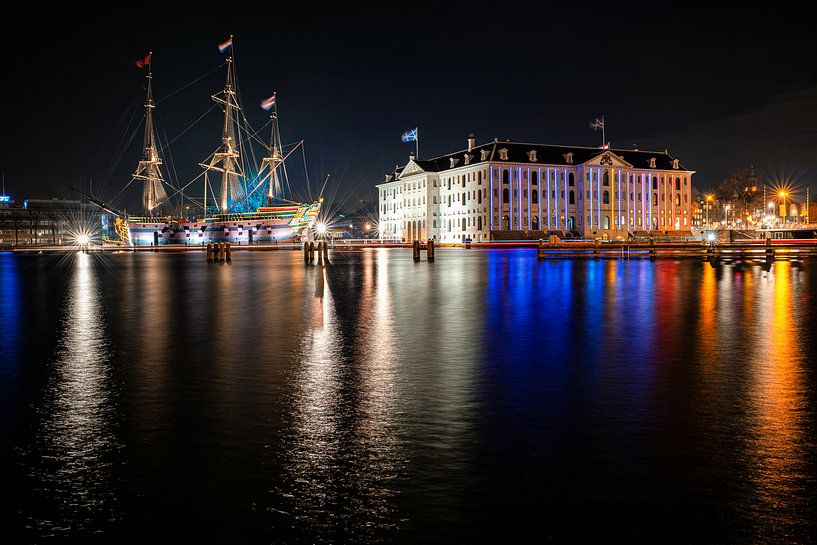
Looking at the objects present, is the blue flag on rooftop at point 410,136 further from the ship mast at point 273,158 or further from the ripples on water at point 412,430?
the ripples on water at point 412,430

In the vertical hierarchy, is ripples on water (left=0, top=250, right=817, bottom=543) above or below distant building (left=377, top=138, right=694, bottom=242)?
below

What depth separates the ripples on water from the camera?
4.77m

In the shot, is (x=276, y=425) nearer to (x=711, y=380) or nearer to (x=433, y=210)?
(x=711, y=380)

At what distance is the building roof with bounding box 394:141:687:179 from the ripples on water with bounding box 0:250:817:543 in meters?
117

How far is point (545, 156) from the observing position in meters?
133

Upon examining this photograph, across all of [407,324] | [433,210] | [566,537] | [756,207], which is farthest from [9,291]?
[756,207]

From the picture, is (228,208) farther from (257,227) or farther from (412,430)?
(412,430)

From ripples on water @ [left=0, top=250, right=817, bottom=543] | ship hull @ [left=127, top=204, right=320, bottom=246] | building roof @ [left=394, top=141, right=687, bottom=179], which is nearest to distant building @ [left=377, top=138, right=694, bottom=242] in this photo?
building roof @ [left=394, top=141, right=687, bottom=179]

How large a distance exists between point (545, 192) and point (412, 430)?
5015 inches

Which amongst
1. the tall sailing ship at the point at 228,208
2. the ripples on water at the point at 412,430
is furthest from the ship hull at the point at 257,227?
the ripples on water at the point at 412,430

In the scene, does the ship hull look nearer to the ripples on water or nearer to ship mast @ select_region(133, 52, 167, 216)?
ship mast @ select_region(133, 52, 167, 216)

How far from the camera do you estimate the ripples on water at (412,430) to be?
477cm

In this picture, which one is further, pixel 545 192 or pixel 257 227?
pixel 545 192

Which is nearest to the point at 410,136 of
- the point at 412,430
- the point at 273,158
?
the point at 273,158
